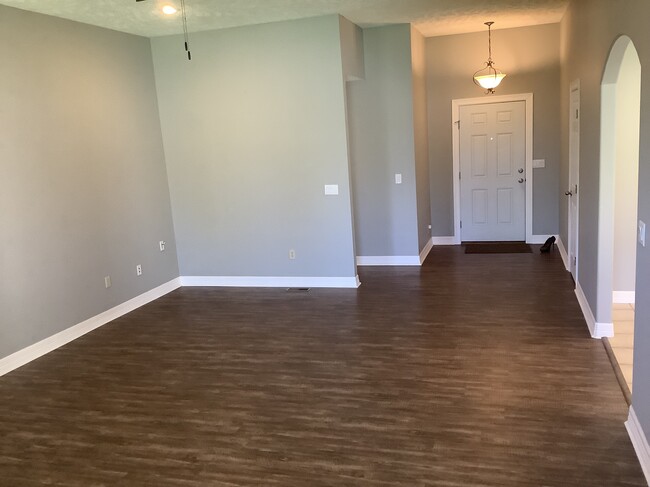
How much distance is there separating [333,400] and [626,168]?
10.6 feet

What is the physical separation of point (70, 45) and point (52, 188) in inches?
53.1

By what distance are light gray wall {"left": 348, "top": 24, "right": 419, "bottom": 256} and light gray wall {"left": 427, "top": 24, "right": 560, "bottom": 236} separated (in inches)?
52.2

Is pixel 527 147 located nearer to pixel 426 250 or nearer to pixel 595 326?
pixel 426 250

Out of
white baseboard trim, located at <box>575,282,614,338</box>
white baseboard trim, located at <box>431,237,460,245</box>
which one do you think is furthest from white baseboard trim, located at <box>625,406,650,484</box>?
white baseboard trim, located at <box>431,237,460,245</box>

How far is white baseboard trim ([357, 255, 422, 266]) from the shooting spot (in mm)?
6883

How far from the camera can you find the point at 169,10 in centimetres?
478

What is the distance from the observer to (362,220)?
275 inches

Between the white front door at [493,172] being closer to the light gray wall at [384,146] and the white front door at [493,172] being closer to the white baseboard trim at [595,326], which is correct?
the light gray wall at [384,146]

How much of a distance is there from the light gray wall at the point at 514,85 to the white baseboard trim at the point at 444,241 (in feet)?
2.36

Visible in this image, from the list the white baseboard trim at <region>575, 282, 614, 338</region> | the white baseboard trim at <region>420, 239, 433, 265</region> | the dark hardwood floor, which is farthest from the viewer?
the white baseboard trim at <region>420, 239, 433, 265</region>

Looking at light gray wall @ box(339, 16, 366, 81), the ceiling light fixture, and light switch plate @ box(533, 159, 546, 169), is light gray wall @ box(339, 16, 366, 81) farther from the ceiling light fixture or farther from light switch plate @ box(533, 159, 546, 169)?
light switch plate @ box(533, 159, 546, 169)

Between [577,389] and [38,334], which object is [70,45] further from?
[577,389]

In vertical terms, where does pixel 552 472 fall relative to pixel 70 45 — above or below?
below

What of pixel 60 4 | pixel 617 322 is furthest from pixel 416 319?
pixel 60 4
